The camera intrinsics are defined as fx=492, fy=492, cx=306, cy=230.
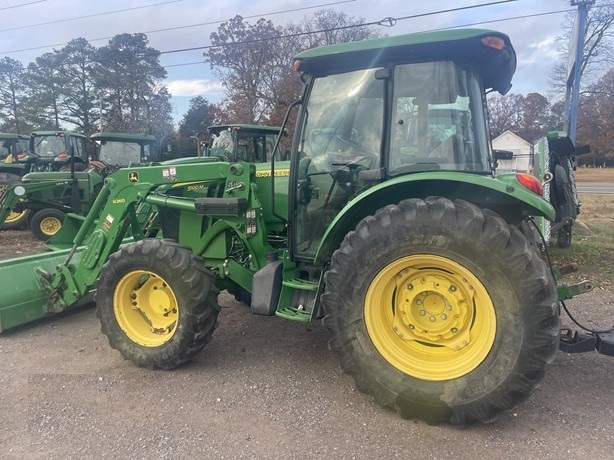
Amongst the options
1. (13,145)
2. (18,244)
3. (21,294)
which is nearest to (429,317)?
(21,294)

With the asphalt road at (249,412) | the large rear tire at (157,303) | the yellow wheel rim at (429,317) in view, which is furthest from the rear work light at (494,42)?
the large rear tire at (157,303)

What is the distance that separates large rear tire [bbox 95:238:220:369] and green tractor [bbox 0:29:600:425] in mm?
12

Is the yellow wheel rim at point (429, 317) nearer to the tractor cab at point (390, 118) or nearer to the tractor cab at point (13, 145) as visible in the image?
the tractor cab at point (390, 118)

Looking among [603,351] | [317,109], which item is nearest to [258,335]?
[317,109]

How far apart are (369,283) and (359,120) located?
4.02 ft

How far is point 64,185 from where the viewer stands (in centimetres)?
1088

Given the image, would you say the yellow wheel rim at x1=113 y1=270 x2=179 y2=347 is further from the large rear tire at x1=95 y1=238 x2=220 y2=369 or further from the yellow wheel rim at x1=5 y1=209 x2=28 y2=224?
the yellow wheel rim at x1=5 y1=209 x2=28 y2=224

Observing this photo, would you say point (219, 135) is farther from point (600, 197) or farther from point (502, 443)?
point (600, 197)

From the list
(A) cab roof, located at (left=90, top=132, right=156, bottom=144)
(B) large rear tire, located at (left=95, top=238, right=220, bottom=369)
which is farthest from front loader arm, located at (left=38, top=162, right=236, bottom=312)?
(A) cab roof, located at (left=90, top=132, right=156, bottom=144)

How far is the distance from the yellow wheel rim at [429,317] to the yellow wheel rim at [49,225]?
9.55 metres

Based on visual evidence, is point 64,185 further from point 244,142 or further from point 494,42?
point 494,42

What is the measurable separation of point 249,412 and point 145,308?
1399 mm

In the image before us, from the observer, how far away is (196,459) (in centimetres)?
277

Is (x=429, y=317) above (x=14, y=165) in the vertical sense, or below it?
below
